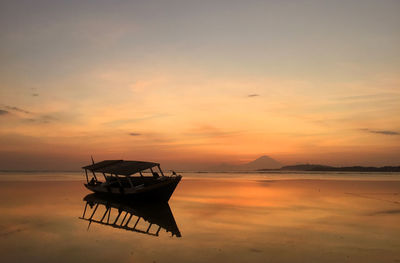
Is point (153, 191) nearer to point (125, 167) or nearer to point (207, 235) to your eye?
point (125, 167)

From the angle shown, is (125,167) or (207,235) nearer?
(207,235)

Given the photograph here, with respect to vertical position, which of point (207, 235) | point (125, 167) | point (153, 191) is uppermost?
point (125, 167)

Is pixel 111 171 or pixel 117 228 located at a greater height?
pixel 111 171

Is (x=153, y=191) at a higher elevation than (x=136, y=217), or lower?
higher

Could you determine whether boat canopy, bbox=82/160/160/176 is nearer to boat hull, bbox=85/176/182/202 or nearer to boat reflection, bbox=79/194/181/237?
boat hull, bbox=85/176/182/202

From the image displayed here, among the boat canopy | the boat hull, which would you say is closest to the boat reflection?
the boat hull

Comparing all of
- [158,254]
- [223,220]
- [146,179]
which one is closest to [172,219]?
[223,220]

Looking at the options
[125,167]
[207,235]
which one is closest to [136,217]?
[207,235]

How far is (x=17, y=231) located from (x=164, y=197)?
11413 mm

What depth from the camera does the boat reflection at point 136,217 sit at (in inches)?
616

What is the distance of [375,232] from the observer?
1497cm

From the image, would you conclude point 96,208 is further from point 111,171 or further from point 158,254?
point 158,254

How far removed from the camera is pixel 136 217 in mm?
18750

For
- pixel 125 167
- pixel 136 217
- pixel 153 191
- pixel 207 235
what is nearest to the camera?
pixel 207 235
